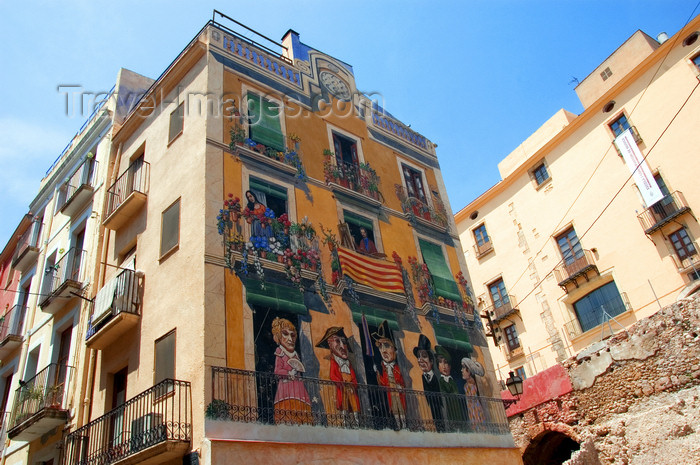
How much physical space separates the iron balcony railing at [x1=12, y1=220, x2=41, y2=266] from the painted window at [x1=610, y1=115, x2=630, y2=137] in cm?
2488

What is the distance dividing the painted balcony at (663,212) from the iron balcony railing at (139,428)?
20.1 meters

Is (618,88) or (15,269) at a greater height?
(618,88)

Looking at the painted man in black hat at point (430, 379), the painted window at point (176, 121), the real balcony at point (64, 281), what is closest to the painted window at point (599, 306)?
the painted man in black hat at point (430, 379)

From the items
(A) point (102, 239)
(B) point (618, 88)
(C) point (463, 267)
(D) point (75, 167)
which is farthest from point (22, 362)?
(B) point (618, 88)

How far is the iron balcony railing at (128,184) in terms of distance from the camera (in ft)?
51.5

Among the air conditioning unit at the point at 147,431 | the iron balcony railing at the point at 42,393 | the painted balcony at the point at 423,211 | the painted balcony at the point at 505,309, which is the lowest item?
the air conditioning unit at the point at 147,431

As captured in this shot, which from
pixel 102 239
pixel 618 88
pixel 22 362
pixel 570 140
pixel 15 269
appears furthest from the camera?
pixel 570 140

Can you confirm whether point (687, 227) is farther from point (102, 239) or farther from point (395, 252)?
point (102, 239)

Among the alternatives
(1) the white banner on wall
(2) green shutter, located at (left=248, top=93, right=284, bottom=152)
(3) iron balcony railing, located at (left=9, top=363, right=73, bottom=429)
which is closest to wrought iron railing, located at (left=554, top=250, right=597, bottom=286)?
(1) the white banner on wall

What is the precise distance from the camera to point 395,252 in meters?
16.3

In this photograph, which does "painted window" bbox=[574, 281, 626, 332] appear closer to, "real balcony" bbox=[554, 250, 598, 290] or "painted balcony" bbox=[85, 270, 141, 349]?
"real balcony" bbox=[554, 250, 598, 290]

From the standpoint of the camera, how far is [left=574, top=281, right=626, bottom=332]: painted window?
24.2 meters

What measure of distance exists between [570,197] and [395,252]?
1462 centimetres

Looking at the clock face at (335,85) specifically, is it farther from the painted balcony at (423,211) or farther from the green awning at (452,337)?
the green awning at (452,337)
